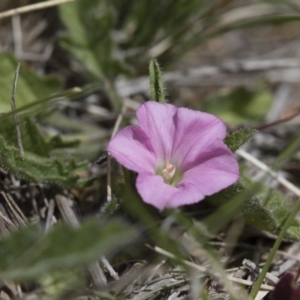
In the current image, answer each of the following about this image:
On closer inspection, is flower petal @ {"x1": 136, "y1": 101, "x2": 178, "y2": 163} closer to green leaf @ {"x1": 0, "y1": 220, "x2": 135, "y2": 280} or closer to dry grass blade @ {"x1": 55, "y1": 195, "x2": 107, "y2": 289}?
dry grass blade @ {"x1": 55, "y1": 195, "x2": 107, "y2": 289}

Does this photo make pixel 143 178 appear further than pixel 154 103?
No

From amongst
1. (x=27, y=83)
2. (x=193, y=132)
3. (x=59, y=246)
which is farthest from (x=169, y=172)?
(x=27, y=83)

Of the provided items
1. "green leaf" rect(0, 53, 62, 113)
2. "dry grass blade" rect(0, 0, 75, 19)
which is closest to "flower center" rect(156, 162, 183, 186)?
"green leaf" rect(0, 53, 62, 113)

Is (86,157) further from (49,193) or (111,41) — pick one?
(111,41)

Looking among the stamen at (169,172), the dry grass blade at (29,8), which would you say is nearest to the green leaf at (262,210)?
the stamen at (169,172)

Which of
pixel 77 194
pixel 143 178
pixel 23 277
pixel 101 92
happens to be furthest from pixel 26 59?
pixel 23 277
